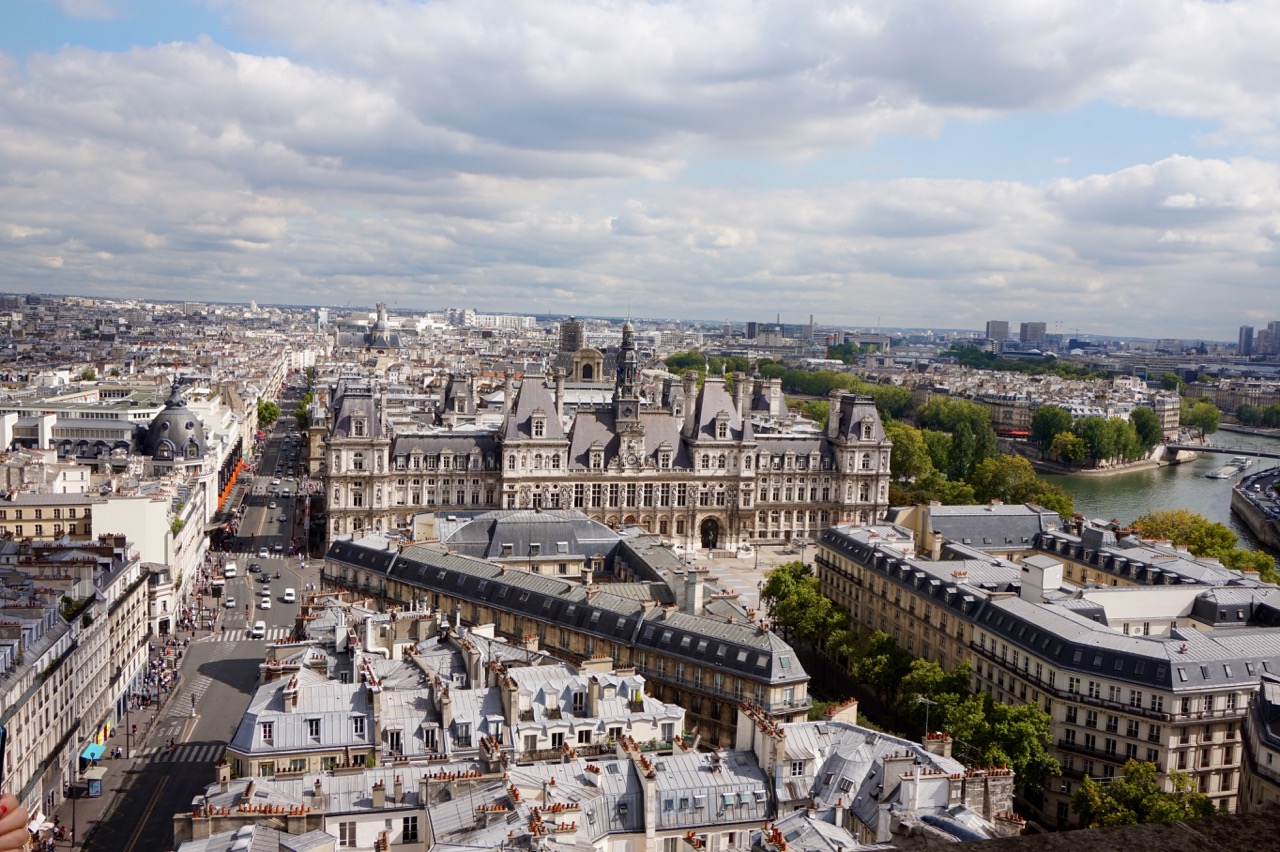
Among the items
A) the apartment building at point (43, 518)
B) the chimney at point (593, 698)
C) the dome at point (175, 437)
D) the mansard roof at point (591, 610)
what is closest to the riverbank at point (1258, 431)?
the dome at point (175, 437)

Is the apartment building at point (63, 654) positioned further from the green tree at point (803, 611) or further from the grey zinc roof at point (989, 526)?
the grey zinc roof at point (989, 526)

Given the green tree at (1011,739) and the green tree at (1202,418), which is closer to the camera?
the green tree at (1011,739)

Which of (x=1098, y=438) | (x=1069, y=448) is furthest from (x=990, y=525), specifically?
(x=1098, y=438)

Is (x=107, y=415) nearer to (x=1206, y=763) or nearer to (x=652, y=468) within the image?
(x=652, y=468)

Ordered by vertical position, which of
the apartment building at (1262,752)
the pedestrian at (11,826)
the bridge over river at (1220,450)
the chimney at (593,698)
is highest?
the pedestrian at (11,826)

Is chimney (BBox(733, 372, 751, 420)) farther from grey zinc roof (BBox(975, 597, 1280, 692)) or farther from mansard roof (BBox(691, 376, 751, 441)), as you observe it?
grey zinc roof (BBox(975, 597, 1280, 692))

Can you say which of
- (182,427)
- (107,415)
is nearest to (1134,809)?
(182,427)

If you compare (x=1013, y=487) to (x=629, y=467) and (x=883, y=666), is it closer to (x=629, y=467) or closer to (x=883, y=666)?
(x=629, y=467)
